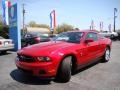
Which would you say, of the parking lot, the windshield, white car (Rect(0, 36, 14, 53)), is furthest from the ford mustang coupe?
white car (Rect(0, 36, 14, 53))

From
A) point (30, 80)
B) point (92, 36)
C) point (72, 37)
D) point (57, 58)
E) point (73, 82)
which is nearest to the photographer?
point (57, 58)

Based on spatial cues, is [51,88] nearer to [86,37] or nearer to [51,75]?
[51,75]

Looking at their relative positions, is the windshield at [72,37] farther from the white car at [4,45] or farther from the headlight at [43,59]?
the white car at [4,45]

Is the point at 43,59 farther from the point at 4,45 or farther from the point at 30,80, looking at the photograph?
the point at 4,45

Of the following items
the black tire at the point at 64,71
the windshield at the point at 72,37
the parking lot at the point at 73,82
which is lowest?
the parking lot at the point at 73,82

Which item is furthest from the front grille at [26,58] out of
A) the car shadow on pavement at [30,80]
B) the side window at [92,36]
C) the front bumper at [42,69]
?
the side window at [92,36]

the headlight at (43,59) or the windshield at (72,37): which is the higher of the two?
the windshield at (72,37)

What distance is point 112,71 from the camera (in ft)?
23.2

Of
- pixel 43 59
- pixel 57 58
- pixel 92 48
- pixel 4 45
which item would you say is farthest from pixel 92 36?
pixel 4 45

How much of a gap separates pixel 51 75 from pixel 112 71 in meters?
2.79

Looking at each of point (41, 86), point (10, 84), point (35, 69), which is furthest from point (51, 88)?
point (10, 84)

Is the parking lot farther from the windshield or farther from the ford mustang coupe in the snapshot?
the windshield

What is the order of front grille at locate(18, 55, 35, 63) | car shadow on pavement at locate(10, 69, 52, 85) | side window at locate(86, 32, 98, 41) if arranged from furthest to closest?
side window at locate(86, 32, 98, 41) → car shadow on pavement at locate(10, 69, 52, 85) → front grille at locate(18, 55, 35, 63)

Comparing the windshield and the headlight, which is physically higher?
the windshield
